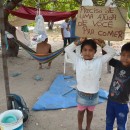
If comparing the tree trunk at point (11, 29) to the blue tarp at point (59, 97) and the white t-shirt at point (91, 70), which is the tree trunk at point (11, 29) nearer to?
the blue tarp at point (59, 97)

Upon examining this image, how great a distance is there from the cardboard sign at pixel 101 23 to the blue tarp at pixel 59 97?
5.77 feet

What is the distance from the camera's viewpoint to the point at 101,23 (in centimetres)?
243

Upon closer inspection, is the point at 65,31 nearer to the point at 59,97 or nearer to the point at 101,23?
the point at 59,97

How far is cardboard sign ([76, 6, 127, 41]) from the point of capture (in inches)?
92.7

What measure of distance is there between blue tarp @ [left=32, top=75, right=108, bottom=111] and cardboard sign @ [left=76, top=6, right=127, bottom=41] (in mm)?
1758

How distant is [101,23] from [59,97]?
83.5 inches

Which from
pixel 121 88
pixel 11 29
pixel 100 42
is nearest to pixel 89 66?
pixel 100 42

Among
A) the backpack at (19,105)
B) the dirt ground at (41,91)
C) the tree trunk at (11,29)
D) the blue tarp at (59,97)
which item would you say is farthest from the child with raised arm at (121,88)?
the tree trunk at (11,29)

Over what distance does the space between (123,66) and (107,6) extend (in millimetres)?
608

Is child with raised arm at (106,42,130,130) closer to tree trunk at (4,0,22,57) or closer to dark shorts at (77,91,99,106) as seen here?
dark shorts at (77,91,99,106)

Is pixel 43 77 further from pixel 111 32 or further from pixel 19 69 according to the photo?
pixel 111 32

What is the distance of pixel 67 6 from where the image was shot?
6.79 m

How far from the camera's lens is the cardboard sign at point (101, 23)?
7.73 feet

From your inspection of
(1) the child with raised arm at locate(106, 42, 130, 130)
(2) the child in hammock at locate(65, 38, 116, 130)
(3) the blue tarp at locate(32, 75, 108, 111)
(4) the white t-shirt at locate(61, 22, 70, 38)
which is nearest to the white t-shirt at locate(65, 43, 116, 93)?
(2) the child in hammock at locate(65, 38, 116, 130)
